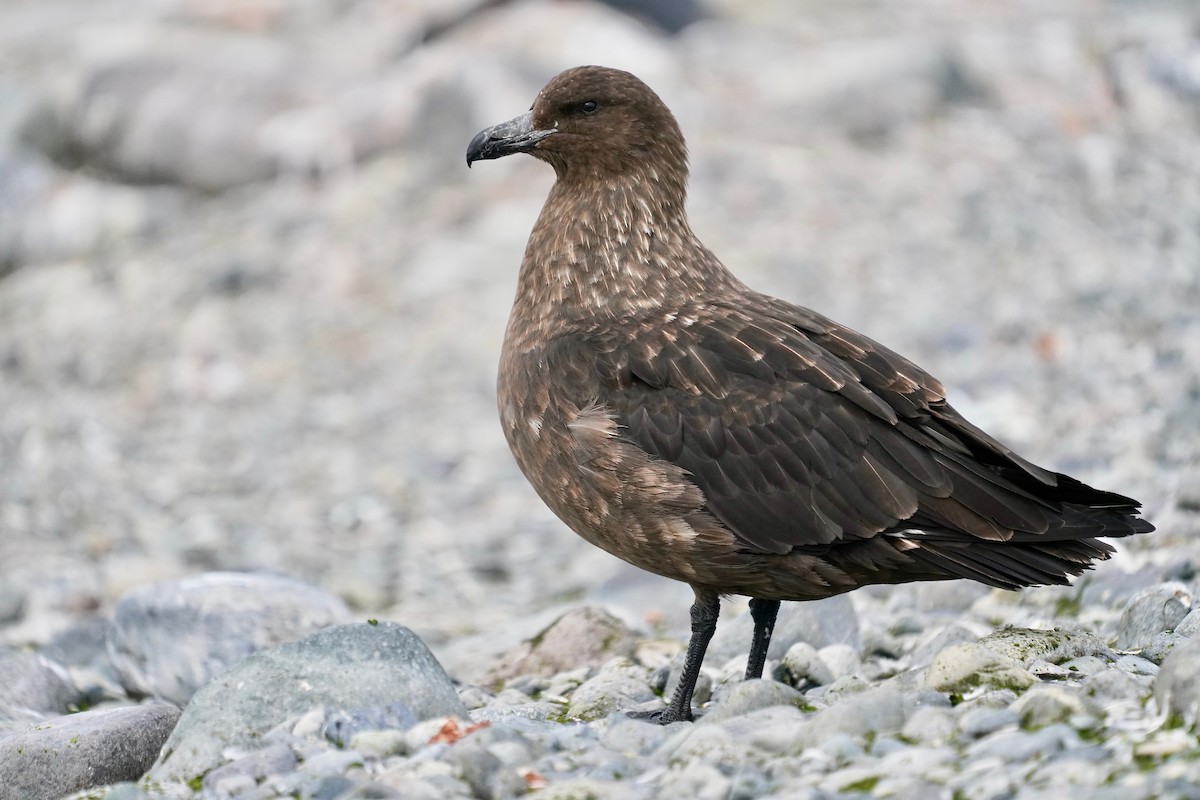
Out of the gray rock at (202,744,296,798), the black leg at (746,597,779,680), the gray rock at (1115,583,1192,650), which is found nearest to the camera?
the gray rock at (202,744,296,798)

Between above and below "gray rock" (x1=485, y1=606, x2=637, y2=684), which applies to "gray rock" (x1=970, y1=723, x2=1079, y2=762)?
above

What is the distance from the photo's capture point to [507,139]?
5.89m

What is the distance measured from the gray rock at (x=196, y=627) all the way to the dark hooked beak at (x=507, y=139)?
1947mm

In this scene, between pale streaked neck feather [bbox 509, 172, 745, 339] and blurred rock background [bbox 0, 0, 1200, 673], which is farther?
blurred rock background [bbox 0, 0, 1200, 673]

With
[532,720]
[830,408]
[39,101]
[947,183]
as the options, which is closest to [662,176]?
[830,408]

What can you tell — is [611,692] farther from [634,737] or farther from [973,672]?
[973,672]

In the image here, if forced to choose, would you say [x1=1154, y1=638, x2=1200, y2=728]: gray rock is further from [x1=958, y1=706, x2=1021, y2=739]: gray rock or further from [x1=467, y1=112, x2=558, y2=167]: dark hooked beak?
[x1=467, y1=112, x2=558, y2=167]: dark hooked beak

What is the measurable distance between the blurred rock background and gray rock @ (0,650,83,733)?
4.22 ft

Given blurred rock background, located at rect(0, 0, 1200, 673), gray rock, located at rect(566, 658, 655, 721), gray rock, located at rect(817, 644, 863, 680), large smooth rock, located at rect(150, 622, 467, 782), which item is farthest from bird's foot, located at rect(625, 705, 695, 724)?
blurred rock background, located at rect(0, 0, 1200, 673)

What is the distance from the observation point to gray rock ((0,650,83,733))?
18.8 ft

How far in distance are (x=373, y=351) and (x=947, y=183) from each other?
4955mm

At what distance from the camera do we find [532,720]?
463 centimetres

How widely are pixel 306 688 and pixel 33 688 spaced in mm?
1896

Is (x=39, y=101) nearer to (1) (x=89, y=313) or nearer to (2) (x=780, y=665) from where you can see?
(1) (x=89, y=313)
